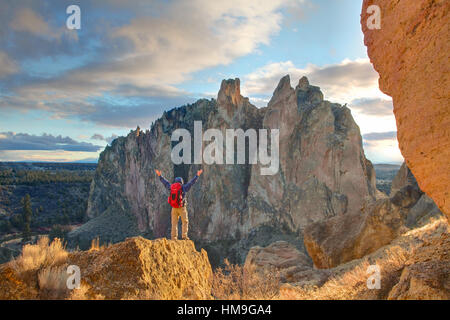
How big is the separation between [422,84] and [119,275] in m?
5.13

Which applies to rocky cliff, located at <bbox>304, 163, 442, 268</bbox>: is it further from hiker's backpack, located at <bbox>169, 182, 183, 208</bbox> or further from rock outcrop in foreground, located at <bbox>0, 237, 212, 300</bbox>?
rock outcrop in foreground, located at <bbox>0, 237, 212, 300</bbox>

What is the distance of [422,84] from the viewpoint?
410cm

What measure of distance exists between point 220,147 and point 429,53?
36022 mm

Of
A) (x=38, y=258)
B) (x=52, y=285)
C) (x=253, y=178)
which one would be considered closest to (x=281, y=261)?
(x=38, y=258)

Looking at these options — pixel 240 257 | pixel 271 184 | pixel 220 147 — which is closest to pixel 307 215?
pixel 271 184

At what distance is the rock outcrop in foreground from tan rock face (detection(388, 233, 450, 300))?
2660mm

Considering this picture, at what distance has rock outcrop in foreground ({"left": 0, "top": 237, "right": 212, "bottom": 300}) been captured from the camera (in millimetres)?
3930

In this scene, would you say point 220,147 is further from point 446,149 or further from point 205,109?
point 446,149

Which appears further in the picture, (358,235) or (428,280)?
(358,235)

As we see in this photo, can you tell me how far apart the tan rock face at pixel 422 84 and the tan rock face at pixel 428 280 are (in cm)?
77

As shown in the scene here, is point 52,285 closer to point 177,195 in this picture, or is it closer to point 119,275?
point 119,275

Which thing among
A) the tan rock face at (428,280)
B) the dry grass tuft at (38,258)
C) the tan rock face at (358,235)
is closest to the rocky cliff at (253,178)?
the tan rock face at (358,235)

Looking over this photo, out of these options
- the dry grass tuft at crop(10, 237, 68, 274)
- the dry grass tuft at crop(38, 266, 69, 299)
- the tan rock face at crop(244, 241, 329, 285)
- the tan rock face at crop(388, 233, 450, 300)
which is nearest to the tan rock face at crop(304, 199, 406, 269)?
the tan rock face at crop(244, 241, 329, 285)
